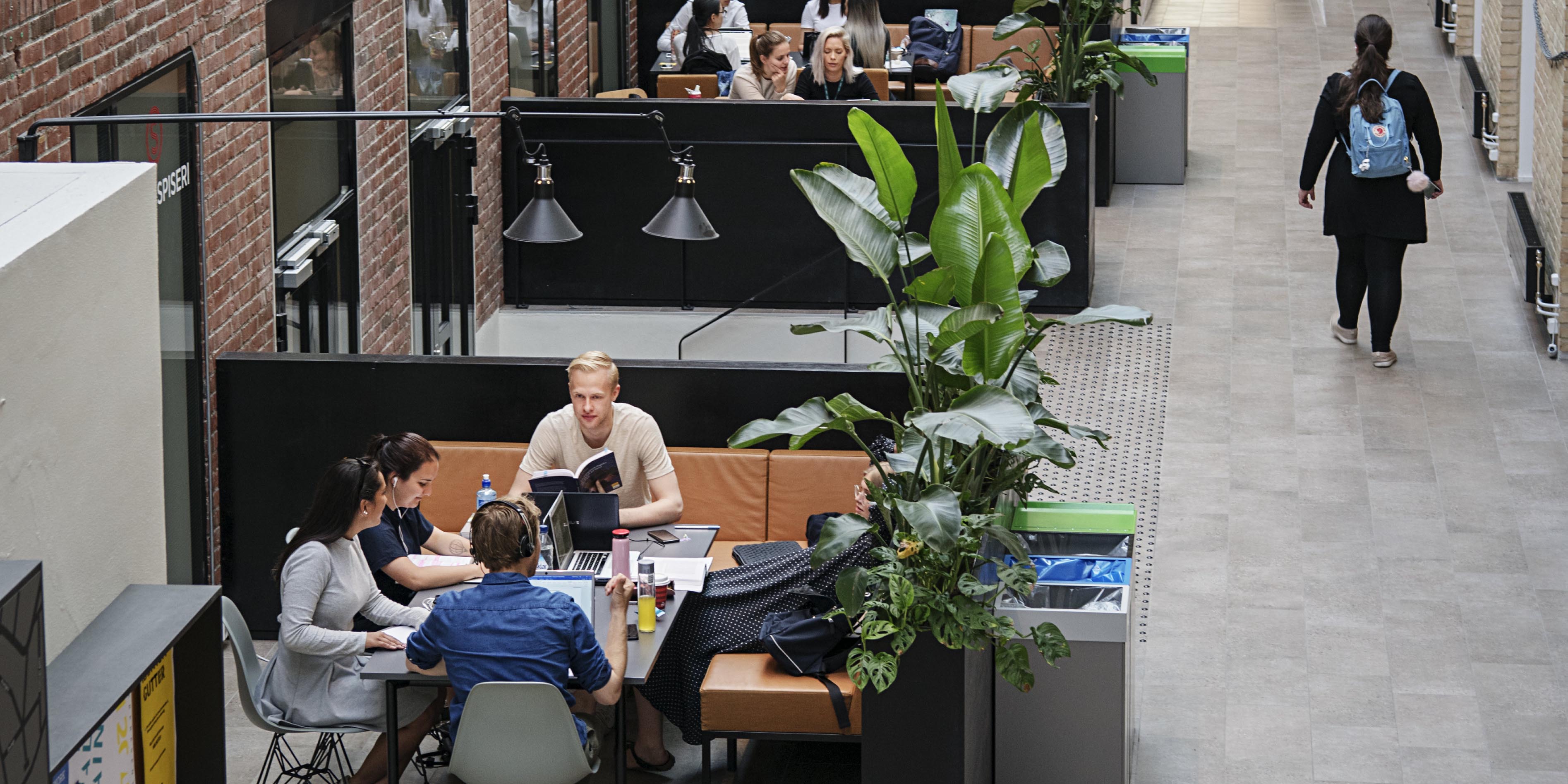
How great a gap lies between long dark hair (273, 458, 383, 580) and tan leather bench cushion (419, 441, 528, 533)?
181 centimetres

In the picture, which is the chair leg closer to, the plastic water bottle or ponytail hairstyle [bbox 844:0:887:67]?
the plastic water bottle

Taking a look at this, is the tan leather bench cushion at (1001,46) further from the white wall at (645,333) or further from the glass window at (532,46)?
the white wall at (645,333)

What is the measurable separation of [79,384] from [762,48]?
9371 mm

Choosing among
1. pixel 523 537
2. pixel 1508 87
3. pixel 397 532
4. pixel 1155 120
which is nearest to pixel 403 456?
pixel 397 532

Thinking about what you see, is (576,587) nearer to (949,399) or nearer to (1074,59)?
(949,399)

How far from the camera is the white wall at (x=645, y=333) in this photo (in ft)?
41.8

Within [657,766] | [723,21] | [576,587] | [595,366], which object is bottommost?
[657,766]

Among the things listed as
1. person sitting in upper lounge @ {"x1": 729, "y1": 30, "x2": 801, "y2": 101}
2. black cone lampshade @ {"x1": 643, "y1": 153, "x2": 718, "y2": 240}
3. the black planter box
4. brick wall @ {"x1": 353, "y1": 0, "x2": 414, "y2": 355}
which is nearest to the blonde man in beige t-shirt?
black cone lampshade @ {"x1": 643, "y1": 153, "x2": 718, "y2": 240}

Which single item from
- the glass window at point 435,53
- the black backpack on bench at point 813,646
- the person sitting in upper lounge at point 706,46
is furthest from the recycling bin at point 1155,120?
the black backpack on bench at point 813,646

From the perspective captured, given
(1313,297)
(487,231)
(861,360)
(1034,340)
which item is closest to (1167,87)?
(1313,297)

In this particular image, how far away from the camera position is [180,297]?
7.63m

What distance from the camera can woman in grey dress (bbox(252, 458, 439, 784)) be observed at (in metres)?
6.10

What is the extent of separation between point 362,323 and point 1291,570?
15.9 ft

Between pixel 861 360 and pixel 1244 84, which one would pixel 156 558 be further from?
pixel 1244 84
